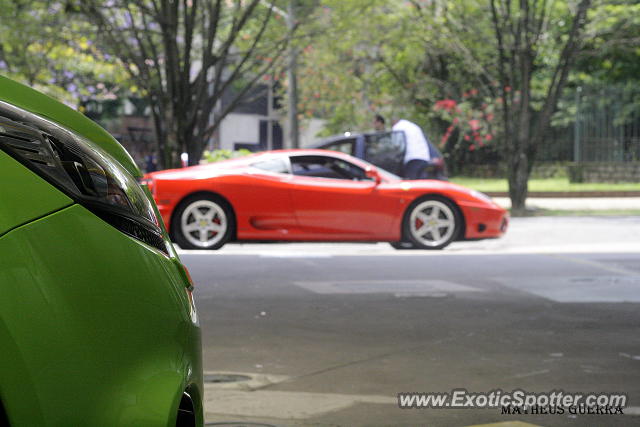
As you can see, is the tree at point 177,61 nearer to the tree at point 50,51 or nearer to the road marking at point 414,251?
the tree at point 50,51

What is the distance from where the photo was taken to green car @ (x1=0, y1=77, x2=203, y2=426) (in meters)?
2.20

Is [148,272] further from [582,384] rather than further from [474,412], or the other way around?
[582,384]

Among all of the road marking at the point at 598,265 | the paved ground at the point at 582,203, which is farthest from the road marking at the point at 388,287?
the paved ground at the point at 582,203

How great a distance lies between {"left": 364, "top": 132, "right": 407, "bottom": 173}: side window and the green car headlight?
15.1m

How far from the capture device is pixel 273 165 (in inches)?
549

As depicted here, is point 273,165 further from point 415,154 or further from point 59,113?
point 59,113

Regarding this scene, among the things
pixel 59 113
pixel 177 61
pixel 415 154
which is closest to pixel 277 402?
Answer: pixel 59 113

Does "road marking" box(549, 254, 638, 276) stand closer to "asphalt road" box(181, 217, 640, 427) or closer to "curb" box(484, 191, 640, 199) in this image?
"asphalt road" box(181, 217, 640, 427)

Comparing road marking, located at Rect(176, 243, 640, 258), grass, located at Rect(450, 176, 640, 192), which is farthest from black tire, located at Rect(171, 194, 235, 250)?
grass, located at Rect(450, 176, 640, 192)

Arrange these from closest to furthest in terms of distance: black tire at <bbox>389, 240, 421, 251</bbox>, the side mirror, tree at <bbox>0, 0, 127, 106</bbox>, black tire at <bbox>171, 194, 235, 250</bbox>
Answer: black tire at <bbox>171, 194, 235, 250</bbox>, the side mirror, black tire at <bbox>389, 240, 421, 251</bbox>, tree at <bbox>0, 0, 127, 106</bbox>

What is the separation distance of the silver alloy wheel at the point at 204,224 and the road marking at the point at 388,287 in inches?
121

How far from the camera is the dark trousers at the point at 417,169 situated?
17.4 m

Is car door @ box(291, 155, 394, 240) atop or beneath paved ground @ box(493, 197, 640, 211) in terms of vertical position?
atop

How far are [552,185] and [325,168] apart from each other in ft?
62.6
